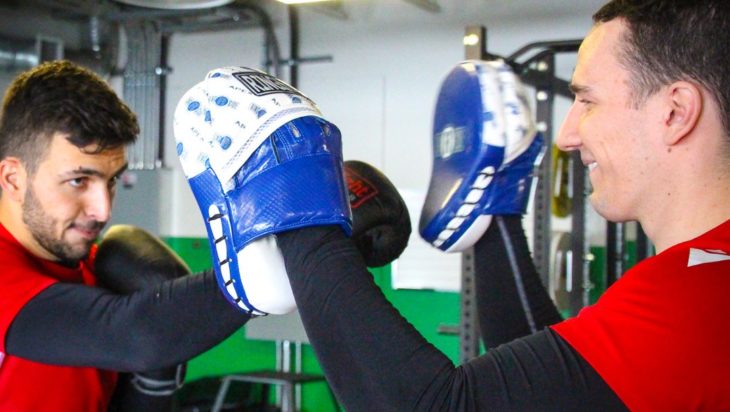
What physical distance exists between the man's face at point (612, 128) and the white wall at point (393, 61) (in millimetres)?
4265

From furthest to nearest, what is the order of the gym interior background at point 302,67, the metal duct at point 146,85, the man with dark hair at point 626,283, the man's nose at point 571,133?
the metal duct at point 146,85 → the gym interior background at point 302,67 → the man's nose at point 571,133 → the man with dark hair at point 626,283

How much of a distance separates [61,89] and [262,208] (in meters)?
0.95

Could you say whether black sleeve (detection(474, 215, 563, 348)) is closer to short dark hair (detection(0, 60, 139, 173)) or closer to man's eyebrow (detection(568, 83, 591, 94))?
man's eyebrow (detection(568, 83, 591, 94))

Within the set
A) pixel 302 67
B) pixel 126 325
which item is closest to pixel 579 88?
pixel 126 325

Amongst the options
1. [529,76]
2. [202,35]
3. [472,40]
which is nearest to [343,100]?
[202,35]

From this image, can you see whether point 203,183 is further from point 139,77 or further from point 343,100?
point 139,77

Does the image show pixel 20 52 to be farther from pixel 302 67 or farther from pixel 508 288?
pixel 508 288

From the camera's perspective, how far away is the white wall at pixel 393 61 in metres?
5.40

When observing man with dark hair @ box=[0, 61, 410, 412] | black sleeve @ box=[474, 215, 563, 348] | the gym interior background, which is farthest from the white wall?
black sleeve @ box=[474, 215, 563, 348]

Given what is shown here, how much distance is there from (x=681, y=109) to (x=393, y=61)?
4.81 meters

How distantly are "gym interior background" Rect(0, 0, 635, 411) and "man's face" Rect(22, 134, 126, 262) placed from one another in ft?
10.8

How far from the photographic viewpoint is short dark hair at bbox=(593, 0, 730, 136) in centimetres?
103

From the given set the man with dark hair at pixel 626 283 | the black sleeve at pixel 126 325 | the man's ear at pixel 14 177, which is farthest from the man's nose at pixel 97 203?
the man with dark hair at pixel 626 283

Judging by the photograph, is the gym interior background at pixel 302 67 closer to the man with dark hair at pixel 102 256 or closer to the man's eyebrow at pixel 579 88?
the man with dark hair at pixel 102 256
